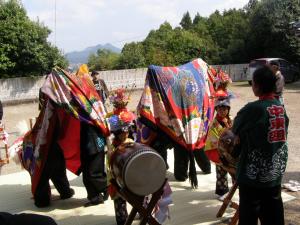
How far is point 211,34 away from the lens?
1151 inches

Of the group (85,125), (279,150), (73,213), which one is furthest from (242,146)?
(73,213)

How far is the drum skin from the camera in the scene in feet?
10.6

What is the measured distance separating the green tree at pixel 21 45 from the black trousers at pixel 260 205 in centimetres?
1357

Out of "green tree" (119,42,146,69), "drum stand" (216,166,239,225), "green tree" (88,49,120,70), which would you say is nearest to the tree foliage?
"green tree" (119,42,146,69)

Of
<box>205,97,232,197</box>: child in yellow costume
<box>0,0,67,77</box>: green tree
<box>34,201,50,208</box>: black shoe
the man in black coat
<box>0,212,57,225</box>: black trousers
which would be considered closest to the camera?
<box>0,212,57,225</box>: black trousers

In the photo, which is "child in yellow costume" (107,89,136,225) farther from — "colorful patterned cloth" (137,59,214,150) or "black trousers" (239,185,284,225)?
"black trousers" (239,185,284,225)

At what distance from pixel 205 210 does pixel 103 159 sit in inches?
51.6

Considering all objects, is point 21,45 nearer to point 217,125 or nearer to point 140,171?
point 217,125

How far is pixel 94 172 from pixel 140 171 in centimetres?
168

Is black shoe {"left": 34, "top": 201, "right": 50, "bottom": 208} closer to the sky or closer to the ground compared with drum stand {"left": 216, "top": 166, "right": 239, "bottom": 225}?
closer to the ground

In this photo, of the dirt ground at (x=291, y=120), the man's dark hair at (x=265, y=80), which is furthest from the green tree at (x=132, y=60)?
the man's dark hair at (x=265, y=80)

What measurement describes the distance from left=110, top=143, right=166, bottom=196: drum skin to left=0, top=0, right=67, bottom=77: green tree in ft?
43.1

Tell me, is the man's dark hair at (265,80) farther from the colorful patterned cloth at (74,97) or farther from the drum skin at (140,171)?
the colorful patterned cloth at (74,97)

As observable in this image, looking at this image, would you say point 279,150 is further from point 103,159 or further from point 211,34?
point 211,34
